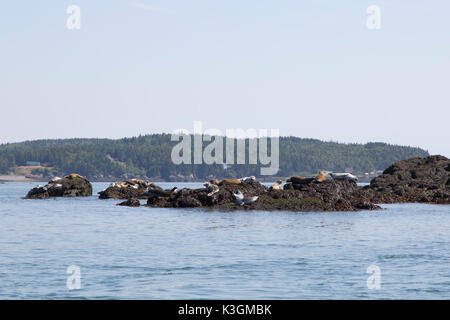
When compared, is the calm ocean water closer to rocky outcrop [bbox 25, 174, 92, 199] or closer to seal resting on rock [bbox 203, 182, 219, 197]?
seal resting on rock [bbox 203, 182, 219, 197]

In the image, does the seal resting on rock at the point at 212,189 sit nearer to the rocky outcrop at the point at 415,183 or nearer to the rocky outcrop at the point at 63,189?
the rocky outcrop at the point at 415,183

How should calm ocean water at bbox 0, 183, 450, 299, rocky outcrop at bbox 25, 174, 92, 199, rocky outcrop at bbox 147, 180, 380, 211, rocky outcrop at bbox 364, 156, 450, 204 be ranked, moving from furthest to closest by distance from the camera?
rocky outcrop at bbox 25, 174, 92, 199 → rocky outcrop at bbox 364, 156, 450, 204 → rocky outcrop at bbox 147, 180, 380, 211 → calm ocean water at bbox 0, 183, 450, 299

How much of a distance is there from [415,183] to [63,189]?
123 ft

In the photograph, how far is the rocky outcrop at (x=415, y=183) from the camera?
5797 centimetres

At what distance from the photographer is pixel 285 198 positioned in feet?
159

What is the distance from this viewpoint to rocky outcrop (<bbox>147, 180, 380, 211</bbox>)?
4697cm

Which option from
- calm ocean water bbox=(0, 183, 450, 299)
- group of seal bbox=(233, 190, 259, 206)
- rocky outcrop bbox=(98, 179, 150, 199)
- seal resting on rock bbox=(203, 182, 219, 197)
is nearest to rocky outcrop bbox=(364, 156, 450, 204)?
group of seal bbox=(233, 190, 259, 206)

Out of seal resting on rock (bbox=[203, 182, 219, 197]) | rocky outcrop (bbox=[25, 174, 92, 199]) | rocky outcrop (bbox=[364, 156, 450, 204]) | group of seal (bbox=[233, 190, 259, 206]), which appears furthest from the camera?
rocky outcrop (bbox=[25, 174, 92, 199])

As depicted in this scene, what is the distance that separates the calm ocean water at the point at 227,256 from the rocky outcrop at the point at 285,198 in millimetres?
4468

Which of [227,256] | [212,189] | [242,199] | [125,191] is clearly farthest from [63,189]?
[227,256]

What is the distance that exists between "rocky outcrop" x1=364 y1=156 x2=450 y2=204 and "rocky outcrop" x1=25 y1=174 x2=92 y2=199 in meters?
31.6

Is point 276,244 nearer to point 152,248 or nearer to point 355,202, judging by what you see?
point 152,248
